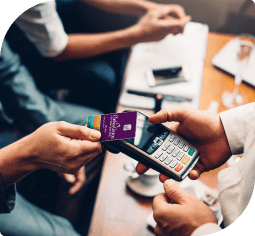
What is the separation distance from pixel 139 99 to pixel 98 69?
1.16ft

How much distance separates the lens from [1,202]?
0.54 metres

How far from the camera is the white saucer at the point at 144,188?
56 cm

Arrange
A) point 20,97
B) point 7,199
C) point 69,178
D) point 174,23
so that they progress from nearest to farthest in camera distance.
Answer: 1. point 7,199
2. point 20,97
3. point 174,23
4. point 69,178

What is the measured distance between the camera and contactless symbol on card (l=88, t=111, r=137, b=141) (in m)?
0.50

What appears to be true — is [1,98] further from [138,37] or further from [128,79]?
[138,37]

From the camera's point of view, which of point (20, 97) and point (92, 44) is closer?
point (20, 97)

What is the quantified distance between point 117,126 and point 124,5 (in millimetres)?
731

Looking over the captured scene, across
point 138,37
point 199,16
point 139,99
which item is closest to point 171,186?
point 139,99

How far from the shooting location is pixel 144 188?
0.57 meters

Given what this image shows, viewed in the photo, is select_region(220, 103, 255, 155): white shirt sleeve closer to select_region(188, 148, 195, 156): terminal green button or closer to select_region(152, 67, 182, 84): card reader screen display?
select_region(188, 148, 195, 156): terminal green button

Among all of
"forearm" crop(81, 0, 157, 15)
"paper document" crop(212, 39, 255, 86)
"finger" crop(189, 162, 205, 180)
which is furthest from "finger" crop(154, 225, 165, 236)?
"forearm" crop(81, 0, 157, 15)

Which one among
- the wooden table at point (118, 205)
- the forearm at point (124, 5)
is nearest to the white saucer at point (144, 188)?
the wooden table at point (118, 205)

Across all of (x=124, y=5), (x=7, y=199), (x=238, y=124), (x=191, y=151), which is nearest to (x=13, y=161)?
(x=7, y=199)

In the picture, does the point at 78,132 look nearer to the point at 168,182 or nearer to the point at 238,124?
the point at 168,182
